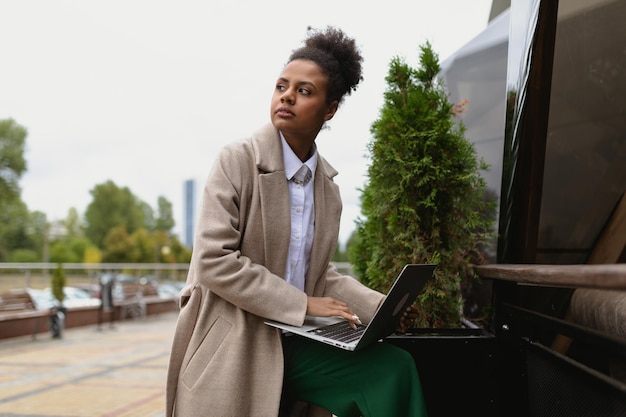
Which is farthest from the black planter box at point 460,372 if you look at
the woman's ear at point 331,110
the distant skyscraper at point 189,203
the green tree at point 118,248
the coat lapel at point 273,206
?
the distant skyscraper at point 189,203

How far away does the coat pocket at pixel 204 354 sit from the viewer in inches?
71.1

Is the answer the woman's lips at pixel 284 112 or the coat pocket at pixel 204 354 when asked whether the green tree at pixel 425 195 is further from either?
the coat pocket at pixel 204 354

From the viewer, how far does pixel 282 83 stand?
202cm

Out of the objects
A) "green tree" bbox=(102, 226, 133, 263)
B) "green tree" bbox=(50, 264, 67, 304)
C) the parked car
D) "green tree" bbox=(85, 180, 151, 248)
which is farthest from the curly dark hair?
"green tree" bbox=(85, 180, 151, 248)

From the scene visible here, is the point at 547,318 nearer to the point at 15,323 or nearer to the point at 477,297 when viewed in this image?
the point at 477,297

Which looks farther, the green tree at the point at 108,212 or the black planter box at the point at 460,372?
the green tree at the point at 108,212

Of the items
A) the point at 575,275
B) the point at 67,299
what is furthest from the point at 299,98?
the point at 67,299

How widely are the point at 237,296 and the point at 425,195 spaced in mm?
1326

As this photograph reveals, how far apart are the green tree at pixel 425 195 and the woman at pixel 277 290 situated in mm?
716

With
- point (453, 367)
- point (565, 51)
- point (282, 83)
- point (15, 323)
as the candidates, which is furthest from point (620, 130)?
point (15, 323)

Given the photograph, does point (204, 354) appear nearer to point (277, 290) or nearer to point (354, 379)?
point (277, 290)

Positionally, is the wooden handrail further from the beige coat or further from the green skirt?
the beige coat

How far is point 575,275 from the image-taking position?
1400 millimetres

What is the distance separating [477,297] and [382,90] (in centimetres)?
Answer: 162
